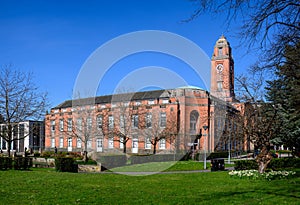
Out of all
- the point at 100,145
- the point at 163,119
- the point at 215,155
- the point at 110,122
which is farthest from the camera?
the point at 100,145

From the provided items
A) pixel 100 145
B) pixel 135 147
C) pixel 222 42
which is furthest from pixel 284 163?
pixel 222 42

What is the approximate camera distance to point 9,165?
23.0 m

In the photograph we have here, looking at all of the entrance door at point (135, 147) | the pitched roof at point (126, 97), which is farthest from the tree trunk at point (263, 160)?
the entrance door at point (135, 147)

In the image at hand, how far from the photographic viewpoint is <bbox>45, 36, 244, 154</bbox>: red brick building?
37.8m

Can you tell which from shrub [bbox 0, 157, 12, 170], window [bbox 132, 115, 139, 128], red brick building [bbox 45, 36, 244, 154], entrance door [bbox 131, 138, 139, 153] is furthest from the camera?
entrance door [bbox 131, 138, 139, 153]

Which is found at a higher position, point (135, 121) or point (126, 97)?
point (126, 97)

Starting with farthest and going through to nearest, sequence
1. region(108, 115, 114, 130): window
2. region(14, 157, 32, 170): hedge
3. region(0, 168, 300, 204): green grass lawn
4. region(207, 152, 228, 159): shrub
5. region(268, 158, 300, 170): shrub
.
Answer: region(207, 152, 228, 159): shrub, region(108, 115, 114, 130): window, region(268, 158, 300, 170): shrub, region(14, 157, 32, 170): hedge, region(0, 168, 300, 204): green grass lawn

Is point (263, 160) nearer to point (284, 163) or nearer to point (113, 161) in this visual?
point (284, 163)

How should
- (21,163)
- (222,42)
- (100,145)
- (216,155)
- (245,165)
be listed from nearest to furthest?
(245,165) → (21,163) → (216,155) → (100,145) → (222,42)

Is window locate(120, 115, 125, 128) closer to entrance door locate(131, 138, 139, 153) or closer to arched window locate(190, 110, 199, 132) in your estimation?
arched window locate(190, 110, 199, 132)

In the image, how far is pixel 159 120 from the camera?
1622 inches

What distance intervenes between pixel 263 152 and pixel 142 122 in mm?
21295

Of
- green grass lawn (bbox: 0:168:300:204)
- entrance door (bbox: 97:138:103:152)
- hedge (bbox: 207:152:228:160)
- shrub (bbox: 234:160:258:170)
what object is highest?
green grass lawn (bbox: 0:168:300:204)

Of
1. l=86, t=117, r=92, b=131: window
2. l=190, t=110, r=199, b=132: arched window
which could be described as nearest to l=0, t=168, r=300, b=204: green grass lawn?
l=86, t=117, r=92, b=131: window
